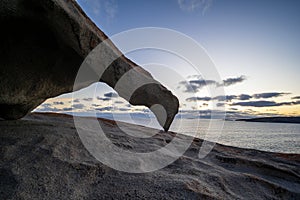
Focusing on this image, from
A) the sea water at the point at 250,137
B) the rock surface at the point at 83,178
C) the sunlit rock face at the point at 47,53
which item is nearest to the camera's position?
the rock surface at the point at 83,178

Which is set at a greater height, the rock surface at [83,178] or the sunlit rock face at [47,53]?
the sunlit rock face at [47,53]

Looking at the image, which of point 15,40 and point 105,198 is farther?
point 15,40

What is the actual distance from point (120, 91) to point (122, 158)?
1138 millimetres

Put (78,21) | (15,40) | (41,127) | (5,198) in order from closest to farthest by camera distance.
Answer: (5,198)
(78,21)
(15,40)
(41,127)

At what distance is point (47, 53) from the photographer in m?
3.16

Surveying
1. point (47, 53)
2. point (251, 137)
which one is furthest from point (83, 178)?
point (251, 137)

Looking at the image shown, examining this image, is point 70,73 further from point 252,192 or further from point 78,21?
point 252,192

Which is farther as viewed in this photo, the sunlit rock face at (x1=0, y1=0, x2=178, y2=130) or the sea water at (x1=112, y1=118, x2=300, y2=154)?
Answer: the sea water at (x1=112, y1=118, x2=300, y2=154)

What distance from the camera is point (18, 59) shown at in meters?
3.03

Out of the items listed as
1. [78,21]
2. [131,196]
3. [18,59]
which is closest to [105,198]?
[131,196]

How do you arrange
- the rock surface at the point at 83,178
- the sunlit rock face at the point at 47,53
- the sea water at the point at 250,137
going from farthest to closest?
the sea water at the point at 250,137 → the sunlit rock face at the point at 47,53 → the rock surface at the point at 83,178

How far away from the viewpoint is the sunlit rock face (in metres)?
2.35

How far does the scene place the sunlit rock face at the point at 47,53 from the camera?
92.4 inches

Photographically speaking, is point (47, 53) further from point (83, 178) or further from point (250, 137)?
point (250, 137)
